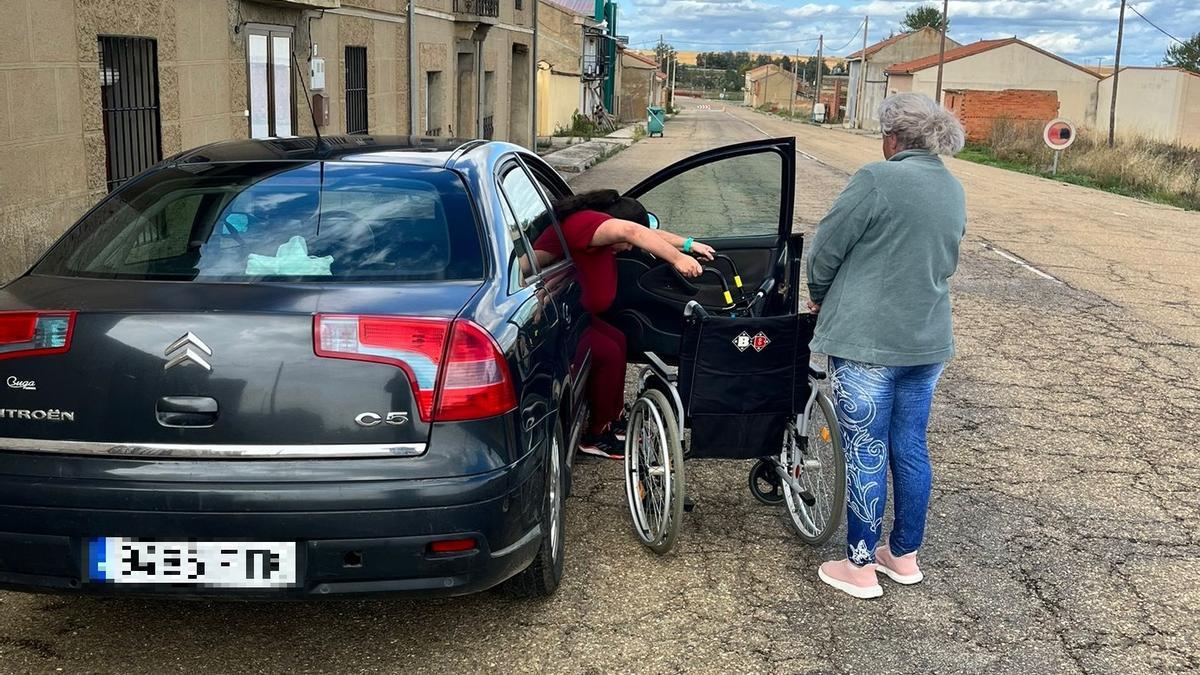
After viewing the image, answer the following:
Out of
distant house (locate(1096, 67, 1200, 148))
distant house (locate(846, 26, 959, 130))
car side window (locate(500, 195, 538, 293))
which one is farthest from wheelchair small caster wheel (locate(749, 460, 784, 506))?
distant house (locate(846, 26, 959, 130))

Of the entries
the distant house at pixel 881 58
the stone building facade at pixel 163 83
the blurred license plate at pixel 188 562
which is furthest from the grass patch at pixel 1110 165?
the distant house at pixel 881 58

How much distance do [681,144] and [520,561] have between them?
36.1 m

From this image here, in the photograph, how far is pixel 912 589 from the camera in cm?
408

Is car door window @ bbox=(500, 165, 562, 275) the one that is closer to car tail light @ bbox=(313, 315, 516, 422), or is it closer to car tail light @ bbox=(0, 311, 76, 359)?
car tail light @ bbox=(313, 315, 516, 422)

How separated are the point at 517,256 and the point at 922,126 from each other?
1.41 meters

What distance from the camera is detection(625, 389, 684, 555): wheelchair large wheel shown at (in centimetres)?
410

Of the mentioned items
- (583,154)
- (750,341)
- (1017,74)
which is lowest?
(583,154)

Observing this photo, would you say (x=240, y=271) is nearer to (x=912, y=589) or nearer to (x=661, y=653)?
(x=661, y=653)

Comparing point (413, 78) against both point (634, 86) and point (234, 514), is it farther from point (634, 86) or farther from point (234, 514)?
point (634, 86)

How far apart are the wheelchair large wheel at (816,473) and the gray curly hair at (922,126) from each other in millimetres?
1012

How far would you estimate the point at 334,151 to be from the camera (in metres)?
4.02

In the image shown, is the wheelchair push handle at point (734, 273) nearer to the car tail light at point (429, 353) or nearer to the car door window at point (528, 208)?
the car door window at point (528, 208)

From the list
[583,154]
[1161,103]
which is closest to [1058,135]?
[583,154]

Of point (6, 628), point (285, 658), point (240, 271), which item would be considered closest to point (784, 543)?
point (285, 658)
